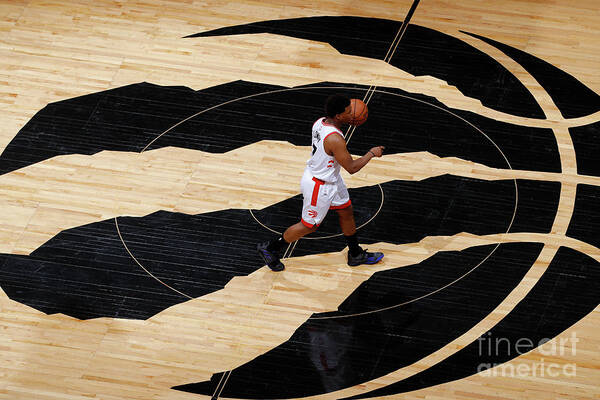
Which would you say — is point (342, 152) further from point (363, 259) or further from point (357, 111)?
point (363, 259)

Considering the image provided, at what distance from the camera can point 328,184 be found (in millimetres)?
6742

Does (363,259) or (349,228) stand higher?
(349,228)

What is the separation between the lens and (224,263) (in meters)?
7.43

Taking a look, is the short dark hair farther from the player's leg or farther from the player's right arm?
the player's leg

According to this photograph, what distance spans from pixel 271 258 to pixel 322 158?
3.62ft

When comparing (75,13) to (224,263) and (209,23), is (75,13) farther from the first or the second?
(224,263)

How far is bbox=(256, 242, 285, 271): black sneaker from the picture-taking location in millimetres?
7285

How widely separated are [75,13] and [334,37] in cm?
286

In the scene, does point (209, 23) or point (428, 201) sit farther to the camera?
point (209, 23)

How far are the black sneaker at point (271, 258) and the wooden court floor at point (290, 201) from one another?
0.06 metres

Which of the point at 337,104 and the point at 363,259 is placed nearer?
the point at 337,104

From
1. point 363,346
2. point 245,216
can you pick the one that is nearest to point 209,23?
Answer: point 245,216
